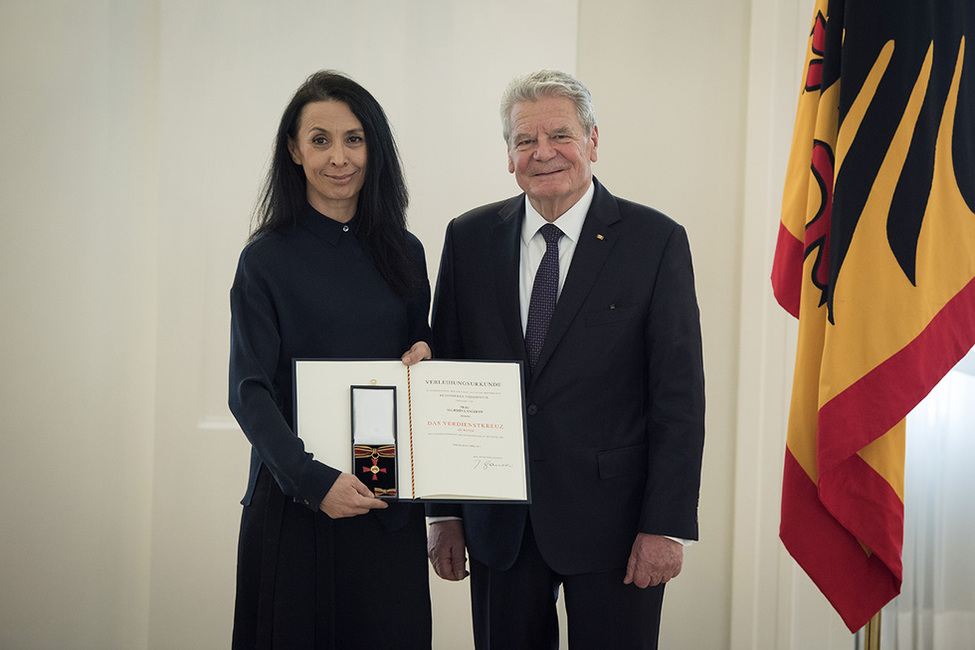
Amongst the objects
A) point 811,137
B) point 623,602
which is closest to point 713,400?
point 811,137

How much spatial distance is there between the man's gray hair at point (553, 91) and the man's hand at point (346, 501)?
921mm

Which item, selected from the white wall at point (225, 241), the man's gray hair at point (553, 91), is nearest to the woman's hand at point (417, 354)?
the man's gray hair at point (553, 91)

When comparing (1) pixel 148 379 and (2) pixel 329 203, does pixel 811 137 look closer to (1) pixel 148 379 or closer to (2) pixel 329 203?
(2) pixel 329 203

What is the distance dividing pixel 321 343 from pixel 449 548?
0.60 m

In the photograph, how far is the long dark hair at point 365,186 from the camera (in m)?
1.76

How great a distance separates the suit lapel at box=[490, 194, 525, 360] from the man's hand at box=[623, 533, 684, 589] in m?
0.48

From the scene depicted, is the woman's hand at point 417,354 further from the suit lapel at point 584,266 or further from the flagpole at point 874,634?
the flagpole at point 874,634

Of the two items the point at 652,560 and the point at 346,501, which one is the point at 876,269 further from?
the point at 346,501

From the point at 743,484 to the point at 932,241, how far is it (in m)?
1.12

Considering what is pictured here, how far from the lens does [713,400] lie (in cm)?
278

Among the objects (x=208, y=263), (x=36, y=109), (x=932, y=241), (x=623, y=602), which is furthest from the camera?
(x=208, y=263)

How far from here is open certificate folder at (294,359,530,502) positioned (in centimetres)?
166

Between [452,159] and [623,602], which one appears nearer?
[623,602]

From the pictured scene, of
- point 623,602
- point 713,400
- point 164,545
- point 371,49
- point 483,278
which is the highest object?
point 371,49
